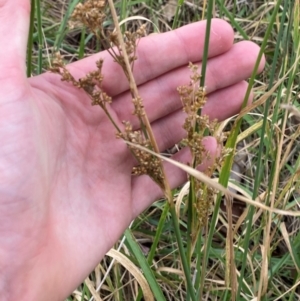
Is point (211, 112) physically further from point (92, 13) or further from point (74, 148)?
point (92, 13)

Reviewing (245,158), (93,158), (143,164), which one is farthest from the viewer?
(245,158)

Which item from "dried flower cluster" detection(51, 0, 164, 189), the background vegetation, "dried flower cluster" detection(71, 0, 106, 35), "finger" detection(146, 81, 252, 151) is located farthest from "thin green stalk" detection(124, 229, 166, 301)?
"dried flower cluster" detection(71, 0, 106, 35)

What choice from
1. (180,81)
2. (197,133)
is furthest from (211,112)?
(197,133)

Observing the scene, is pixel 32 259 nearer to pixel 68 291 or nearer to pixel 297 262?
pixel 68 291

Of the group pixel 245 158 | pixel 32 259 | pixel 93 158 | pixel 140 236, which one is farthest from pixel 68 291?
pixel 245 158

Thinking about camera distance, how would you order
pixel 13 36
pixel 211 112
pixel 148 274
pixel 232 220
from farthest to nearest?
1. pixel 232 220
2. pixel 211 112
3. pixel 148 274
4. pixel 13 36

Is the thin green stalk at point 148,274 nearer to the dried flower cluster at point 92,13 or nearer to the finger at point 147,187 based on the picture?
the finger at point 147,187

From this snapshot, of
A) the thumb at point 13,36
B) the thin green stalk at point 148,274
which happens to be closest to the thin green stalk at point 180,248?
the thin green stalk at point 148,274
